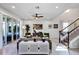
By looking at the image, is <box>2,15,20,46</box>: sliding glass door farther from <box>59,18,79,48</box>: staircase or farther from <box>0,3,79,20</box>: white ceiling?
<box>59,18,79,48</box>: staircase

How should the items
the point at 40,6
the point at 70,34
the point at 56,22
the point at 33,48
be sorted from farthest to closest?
the point at 56,22 → the point at 70,34 → the point at 40,6 → the point at 33,48

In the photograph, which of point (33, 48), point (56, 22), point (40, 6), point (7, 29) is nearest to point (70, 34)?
point (40, 6)

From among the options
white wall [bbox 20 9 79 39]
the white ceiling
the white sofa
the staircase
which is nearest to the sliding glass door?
the white ceiling

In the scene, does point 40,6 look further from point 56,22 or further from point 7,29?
point 56,22

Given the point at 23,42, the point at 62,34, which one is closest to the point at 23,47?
the point at 23,42

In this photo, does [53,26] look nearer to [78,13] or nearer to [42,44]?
[78,13]

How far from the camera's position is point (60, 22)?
46.2 feet

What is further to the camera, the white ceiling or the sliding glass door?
the sliding glass door

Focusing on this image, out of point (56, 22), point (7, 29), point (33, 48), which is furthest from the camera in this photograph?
point (56, 22)

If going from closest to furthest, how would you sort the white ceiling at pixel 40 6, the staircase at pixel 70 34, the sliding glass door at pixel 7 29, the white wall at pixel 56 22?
the white ceiling at pixel 40 6 < the staircase at pixel 70 34 < the sliding glass door at pixel 7 29 < the white wall at pixel 56 22

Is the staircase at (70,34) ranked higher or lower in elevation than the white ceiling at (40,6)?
lower

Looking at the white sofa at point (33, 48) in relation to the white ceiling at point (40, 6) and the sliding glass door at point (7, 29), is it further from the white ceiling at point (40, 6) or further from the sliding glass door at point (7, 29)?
the sliding glass door at point (7, 29)

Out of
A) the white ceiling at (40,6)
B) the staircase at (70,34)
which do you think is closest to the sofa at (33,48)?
the white ceiling at (40,6)
